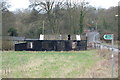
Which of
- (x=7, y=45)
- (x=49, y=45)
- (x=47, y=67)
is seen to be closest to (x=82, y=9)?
(x=49, y=45)

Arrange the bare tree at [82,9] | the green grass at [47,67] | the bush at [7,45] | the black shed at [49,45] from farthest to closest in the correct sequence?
the bare tree at [82,9] → the bush at [7,45] → the black shed at [49,45] → the green grass at [47,67]

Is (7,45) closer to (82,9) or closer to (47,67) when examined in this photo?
(82,9)

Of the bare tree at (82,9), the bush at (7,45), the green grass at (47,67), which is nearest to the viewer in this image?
the green grass at (47,67)

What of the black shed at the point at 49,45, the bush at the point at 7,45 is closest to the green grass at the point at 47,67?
the black shed at the point at 49,45

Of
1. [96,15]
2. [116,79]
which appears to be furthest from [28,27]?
[116,79]

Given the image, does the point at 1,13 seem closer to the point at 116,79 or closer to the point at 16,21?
the point at 16,21

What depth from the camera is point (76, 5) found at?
39.8 m

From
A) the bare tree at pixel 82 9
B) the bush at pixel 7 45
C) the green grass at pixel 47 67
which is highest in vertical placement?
the bare tree at pixel 82 9

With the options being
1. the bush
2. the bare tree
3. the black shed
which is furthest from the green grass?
the bare tree

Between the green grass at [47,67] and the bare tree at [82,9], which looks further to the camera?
the bare tree at [82,9]

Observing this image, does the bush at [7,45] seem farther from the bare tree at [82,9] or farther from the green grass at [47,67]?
the green grass at [47,67]

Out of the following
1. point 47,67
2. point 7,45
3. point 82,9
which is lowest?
point 47,67

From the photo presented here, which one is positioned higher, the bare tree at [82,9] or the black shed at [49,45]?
the bare tree at [82,9]

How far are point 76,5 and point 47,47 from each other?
13242 mm
